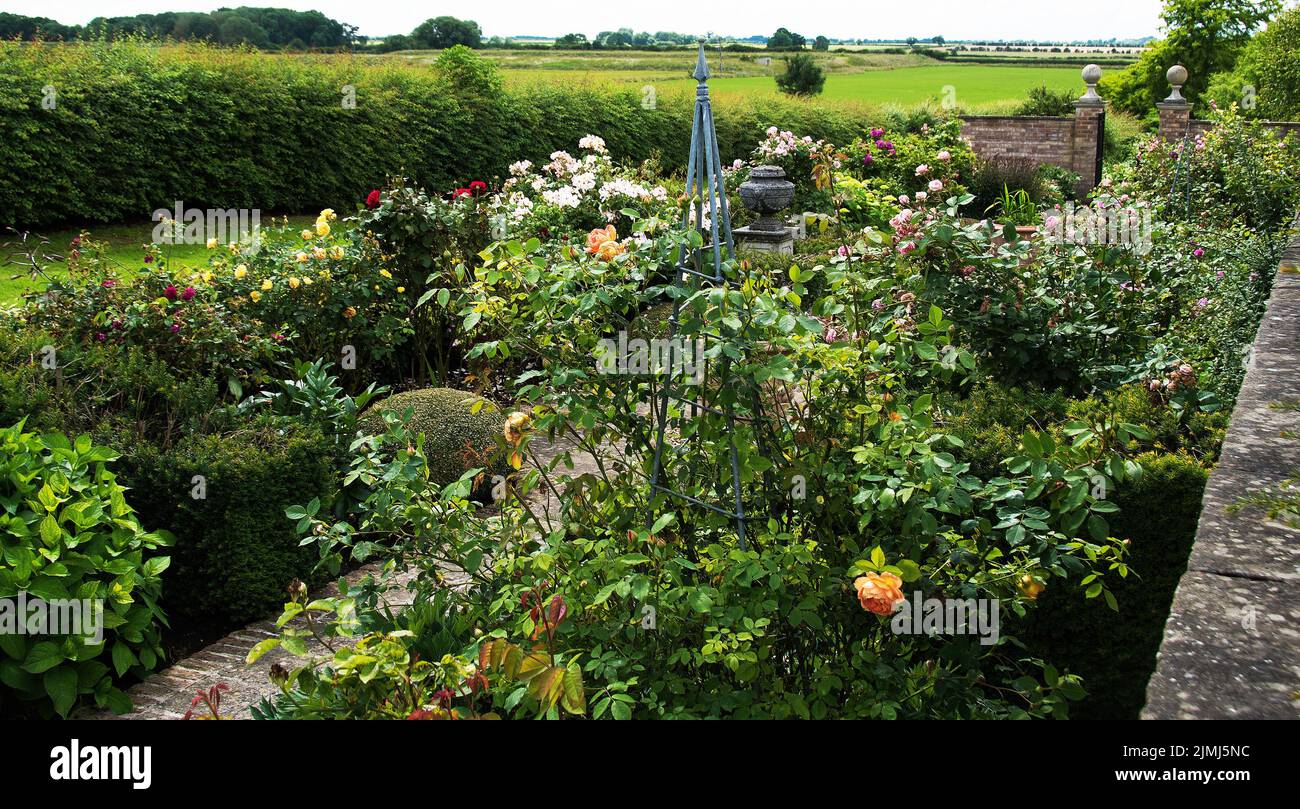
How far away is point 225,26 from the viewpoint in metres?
17.4

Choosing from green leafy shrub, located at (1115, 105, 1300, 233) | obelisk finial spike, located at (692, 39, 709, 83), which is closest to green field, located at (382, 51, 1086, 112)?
green leafy shrub, located at (1115, 105, 1300, 233)

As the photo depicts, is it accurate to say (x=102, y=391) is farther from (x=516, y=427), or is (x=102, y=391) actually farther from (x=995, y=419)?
(x=995, y=419)

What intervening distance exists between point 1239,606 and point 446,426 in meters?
4.36

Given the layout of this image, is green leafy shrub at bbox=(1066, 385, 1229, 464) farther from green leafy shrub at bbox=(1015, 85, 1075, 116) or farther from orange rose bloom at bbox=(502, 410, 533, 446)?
green leafy shrub at bbox=(1015, 85, 1075, 116)

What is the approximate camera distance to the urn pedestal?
10.7 meters

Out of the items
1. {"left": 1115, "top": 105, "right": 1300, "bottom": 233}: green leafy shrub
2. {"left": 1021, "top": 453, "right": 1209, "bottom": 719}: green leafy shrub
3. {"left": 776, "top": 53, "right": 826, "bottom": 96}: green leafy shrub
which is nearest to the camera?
{"left": 1021, "top": 453, "right": 1209, "bottom": 719}: green leafy shrub

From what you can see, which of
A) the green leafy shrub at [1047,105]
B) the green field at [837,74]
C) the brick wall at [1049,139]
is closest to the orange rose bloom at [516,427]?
the green field at [837,74]

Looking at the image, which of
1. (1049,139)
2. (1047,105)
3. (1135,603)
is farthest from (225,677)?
(1047,105)

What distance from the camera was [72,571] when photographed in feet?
11.4
